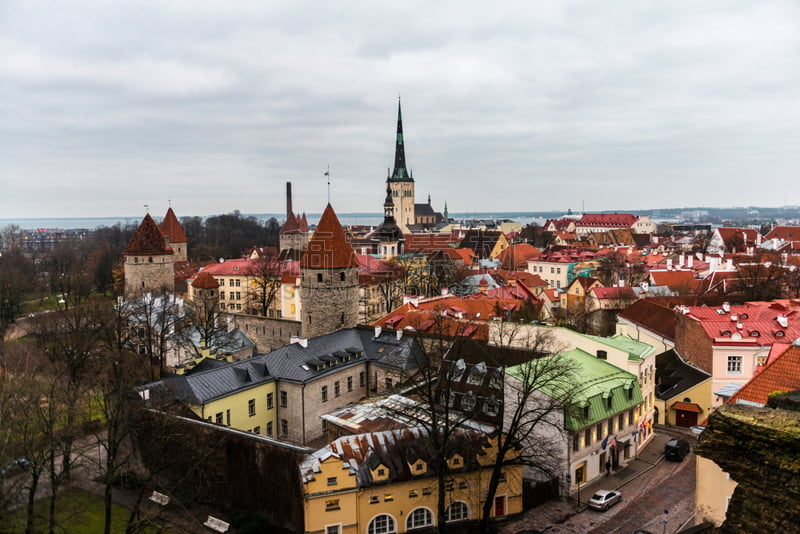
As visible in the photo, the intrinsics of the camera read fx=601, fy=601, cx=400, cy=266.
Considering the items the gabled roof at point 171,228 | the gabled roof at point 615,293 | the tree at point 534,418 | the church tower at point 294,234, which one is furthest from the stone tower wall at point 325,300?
the church tower at point 294,234

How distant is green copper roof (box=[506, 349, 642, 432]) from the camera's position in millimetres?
21547

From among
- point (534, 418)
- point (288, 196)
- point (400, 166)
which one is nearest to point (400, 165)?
point (400, 166)

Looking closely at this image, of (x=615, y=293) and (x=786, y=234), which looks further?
(x=786, y=234)

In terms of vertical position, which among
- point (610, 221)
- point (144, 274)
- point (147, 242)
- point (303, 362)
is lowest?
point (303, 362)

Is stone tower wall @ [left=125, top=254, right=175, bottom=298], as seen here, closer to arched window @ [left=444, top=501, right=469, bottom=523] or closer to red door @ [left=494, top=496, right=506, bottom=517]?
arched window @ [left=444, top=501, right=469, bottom=523]

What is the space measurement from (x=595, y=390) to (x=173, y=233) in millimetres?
53859

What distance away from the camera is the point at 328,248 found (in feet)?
109

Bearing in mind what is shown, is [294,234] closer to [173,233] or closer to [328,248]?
[173,233]

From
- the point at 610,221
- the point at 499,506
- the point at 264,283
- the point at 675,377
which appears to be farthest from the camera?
the point at 610,221

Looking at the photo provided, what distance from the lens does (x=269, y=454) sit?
774 inches

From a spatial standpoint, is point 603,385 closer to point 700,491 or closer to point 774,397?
point 700,491

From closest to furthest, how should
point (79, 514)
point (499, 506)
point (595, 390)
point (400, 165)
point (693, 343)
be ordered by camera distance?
1. point (79, 514)
2. point (499, 506)
3. point (595, 390)
4. point (693, 343)
5. point (400, 165)

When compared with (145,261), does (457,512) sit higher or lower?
lower

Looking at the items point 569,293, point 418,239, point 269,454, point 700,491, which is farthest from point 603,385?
point 418,239
